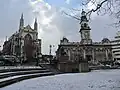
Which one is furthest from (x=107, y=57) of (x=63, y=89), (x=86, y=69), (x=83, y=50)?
(x=63, y=89)

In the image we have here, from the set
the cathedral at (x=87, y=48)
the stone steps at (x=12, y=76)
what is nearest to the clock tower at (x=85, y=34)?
the cathedral at (x=87, y=48)

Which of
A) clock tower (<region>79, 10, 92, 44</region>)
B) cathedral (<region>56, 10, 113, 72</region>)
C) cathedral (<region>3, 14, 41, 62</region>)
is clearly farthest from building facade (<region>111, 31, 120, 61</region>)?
cathedral (<region>3, 14, 41, 62</region>)

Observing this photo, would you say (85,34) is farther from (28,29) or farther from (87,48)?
(28,29)

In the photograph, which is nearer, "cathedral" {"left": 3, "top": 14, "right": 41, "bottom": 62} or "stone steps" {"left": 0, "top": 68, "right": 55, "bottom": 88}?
"stone steps" {"left": 0, "top": 68, "right": 55, "bottom": 88}

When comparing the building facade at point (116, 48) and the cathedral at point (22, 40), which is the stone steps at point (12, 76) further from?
the building facade at point (116, 48)

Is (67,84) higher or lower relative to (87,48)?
lower

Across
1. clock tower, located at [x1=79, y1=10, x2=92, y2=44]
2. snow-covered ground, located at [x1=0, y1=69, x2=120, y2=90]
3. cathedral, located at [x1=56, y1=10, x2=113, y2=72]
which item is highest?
clock tower, located at [x1=79, y1=10, x2=92, y2=44]

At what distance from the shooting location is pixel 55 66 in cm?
3800

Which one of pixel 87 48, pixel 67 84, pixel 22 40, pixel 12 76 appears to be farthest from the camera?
pixel 87 48

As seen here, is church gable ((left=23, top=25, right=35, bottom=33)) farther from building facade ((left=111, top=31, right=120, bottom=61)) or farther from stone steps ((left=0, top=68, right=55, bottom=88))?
stone steps ((left=0, top=68, right=55, bottom=88))

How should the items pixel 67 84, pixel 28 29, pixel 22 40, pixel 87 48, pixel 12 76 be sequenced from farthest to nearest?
pixel 28 29, pixel 87 48, pixel 22 40, pixel 12 76, pixel 67 84

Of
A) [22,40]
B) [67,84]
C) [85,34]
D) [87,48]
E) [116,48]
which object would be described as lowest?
[67,84]

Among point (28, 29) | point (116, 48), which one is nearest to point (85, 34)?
point (116, 48)

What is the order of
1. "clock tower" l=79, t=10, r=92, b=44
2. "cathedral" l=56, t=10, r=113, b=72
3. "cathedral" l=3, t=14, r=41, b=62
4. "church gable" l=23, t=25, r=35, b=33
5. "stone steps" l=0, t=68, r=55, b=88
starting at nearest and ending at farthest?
"stone steps" l=0, t=68, r=55, b=88, "cathedral" l=3, t=14, r=41, b=62, "clock tower" l=79, t=10, r=92, b=44, "cathedral" l=56, t=10, r=113, b=72, "church gable" l=23, t=25, r=35, b=33
